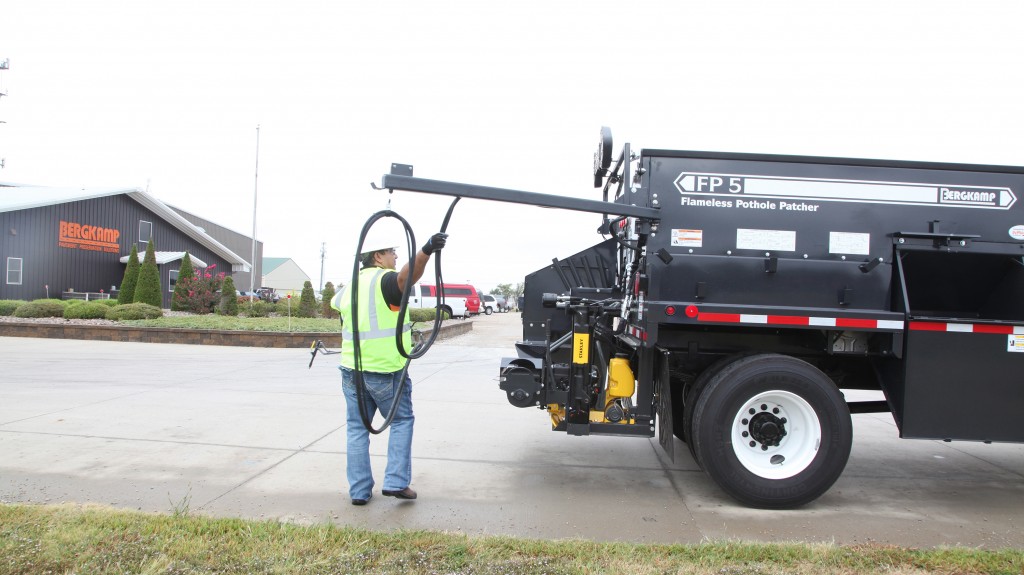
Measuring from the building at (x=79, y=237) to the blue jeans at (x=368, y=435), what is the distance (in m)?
29.8

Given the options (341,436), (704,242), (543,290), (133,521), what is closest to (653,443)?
(543,290)

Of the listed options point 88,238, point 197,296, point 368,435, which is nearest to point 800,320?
point 368,435

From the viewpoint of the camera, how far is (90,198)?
31031 millimetres

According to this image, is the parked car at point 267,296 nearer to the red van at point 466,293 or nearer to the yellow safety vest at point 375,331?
the red van at point 466,293

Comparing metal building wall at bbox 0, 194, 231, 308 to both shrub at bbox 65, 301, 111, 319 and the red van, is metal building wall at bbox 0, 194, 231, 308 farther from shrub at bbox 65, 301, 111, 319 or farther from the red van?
the red van

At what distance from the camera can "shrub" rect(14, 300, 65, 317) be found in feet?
60.1

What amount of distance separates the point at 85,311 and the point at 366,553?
1881 cm

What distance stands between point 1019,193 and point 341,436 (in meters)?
6.02

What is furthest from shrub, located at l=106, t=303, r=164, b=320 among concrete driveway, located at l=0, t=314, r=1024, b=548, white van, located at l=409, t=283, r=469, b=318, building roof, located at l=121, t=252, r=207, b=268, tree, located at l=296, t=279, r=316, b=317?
white van, located at l=409, t=283, r=469, b=318

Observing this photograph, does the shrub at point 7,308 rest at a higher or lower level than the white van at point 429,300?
lower

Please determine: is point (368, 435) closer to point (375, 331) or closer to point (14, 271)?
point (375, 331)

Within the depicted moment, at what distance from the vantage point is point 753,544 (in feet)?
12.3

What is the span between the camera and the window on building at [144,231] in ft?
113

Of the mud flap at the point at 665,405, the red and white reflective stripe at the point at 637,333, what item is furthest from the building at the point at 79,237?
the mud flap at the point at 665,405
